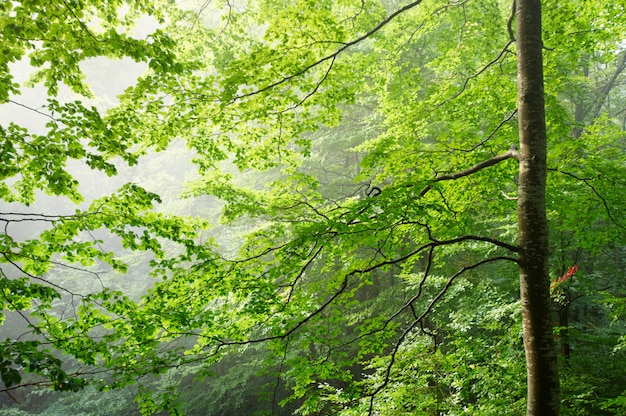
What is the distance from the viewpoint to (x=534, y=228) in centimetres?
285

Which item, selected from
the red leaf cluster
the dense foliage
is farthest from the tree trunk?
the red leaf cluster

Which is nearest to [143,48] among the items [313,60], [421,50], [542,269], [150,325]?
[313,60]

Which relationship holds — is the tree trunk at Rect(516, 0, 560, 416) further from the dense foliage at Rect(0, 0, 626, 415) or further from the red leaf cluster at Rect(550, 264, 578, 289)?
the red leaf cluster at Rect(550, 264, 578, 289)

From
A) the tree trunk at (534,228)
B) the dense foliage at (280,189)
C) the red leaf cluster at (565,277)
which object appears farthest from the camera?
the red leaf cluster at (565,277)

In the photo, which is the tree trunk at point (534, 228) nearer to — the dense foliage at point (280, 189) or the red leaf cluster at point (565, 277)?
the dense foliage at point (280, 189)

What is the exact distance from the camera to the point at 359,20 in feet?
14.0

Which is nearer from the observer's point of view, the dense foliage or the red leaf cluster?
the dense foliage

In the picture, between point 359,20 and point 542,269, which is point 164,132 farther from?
point 542,269

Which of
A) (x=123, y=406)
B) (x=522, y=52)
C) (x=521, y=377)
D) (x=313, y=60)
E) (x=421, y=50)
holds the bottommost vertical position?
(x=123, y=406)

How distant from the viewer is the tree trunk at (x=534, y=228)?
2.74m

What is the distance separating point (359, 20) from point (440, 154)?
6.06 feet

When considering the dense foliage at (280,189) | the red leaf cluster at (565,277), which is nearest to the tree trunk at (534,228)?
the dense foliage at (280,189)

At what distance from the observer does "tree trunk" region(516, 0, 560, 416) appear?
9.00ft

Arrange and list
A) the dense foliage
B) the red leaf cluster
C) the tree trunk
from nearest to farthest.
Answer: the tree trunk < the dense foliage < the red leaf cluster
